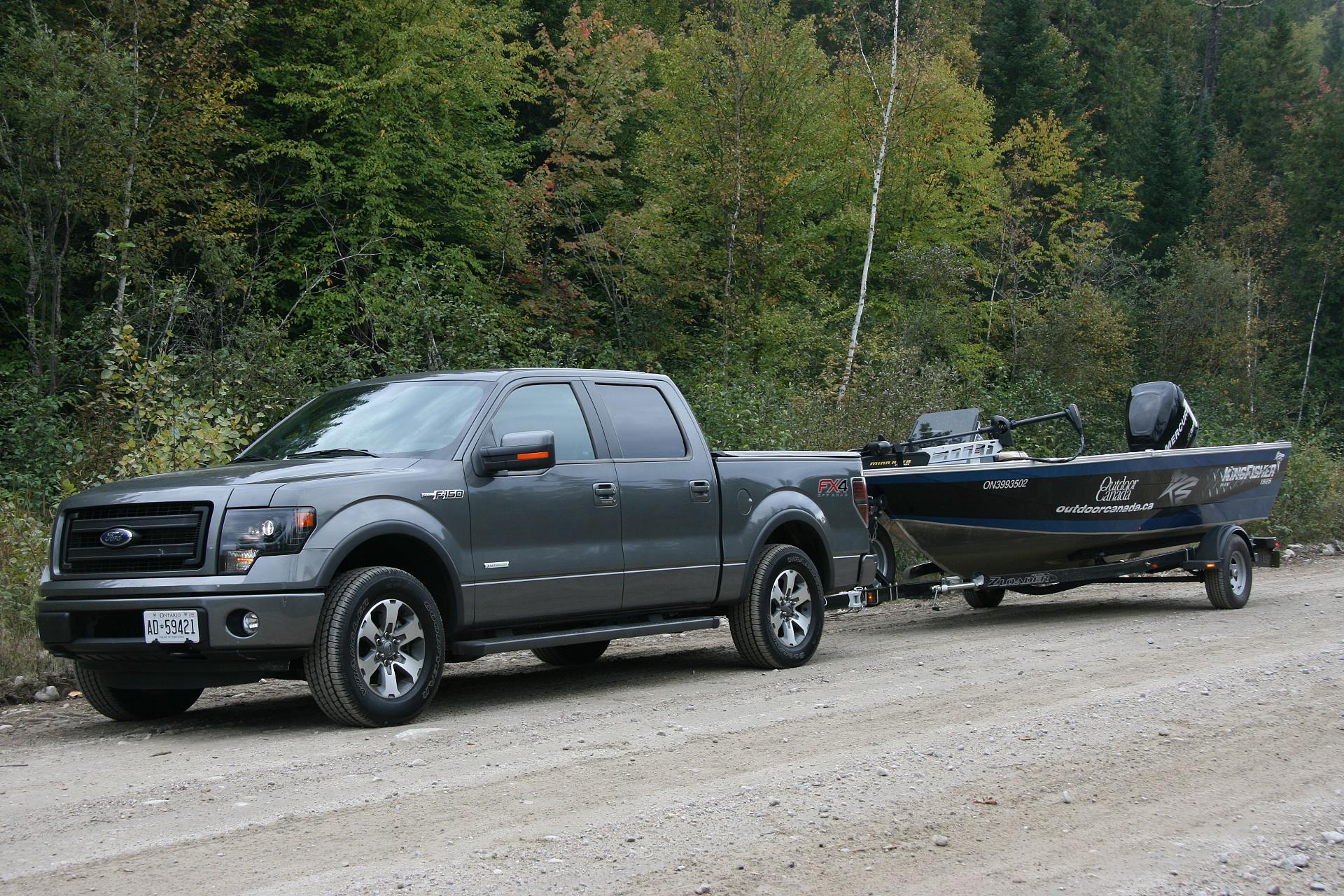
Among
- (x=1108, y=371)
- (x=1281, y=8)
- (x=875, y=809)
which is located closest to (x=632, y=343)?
(x=1108, y=371)

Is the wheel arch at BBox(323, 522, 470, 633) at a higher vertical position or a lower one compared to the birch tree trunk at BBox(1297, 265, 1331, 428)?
lower

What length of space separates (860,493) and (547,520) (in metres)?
3.41

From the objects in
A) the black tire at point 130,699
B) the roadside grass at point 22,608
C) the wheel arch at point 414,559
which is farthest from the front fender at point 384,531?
the roadside grass at point 22,608

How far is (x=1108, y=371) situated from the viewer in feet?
126

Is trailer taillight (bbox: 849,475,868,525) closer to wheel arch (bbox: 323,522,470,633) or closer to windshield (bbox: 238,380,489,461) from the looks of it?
windshield (bbox: 238,380,489,461)

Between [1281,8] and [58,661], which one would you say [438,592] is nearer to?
[58,661]

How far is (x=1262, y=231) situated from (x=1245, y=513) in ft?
158

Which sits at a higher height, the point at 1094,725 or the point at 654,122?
the point at 654,122

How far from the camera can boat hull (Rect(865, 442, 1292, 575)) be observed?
1188 cm

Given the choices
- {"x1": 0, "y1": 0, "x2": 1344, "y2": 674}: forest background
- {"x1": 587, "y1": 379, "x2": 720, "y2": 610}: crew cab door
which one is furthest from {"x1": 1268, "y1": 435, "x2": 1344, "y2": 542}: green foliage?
{"x1": 587, "y1": 379, "x2": 720, "y2": 610}: crew cab door

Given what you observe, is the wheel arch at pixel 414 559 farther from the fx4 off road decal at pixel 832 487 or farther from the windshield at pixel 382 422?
the fx4 off road decal at pixel 832 487

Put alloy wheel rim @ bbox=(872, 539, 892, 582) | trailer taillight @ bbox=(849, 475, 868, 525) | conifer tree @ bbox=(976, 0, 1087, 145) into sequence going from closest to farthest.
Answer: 1. trailer taillight @ bbox=(849, 475, 868, 525)
2. alloy wheel rim @ bbox=(872, 539, 892, 582)
3. conifer tree @ bbox=(976, 0, 1087, 145)

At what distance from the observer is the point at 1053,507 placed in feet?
39.7

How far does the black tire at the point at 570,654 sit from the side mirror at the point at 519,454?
9.72 ft
